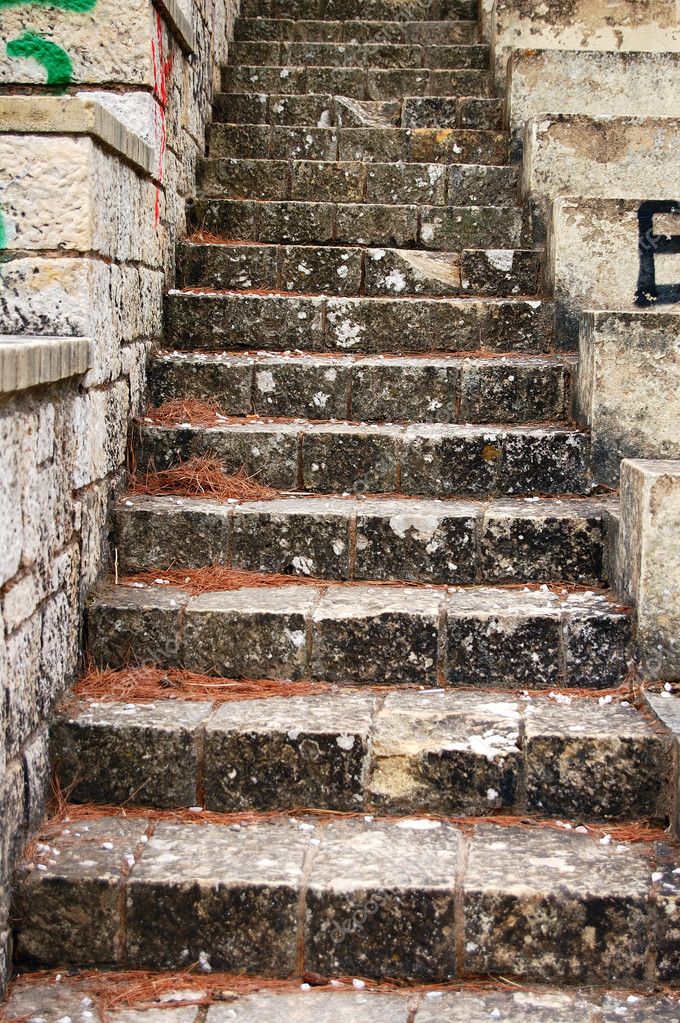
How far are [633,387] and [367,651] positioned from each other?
1476 mm

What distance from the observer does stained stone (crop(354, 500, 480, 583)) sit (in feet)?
12.9

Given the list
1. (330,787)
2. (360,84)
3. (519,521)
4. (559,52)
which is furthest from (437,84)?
(330,787)

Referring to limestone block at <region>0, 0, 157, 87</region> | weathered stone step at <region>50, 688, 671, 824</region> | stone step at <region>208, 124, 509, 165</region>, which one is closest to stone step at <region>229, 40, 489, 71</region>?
stone step at <region>208, 124, 509, 165</region>

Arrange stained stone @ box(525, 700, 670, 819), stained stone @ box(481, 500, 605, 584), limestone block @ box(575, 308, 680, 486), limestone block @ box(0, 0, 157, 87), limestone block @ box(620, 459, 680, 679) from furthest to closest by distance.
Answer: limestone block @ box(0, 0, 157, 87), limestone block @ box(575, 308, 680, 486), stained stone @ box(481, 500, 605, 584), limestone block @ box(620, 459, 680, 679), stained stone @ box(525, 700, 670, 819)

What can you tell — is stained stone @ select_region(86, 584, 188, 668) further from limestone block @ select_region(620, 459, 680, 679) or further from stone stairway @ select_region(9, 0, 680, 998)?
limestone block @ select_region(620, 459, 680, 679)

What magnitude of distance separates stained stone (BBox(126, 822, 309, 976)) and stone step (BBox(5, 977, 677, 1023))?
0.29 feet

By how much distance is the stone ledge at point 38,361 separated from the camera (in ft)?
8.98

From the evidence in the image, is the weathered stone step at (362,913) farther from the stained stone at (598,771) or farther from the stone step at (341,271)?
the stone step at (341,271)

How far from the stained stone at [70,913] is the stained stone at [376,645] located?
3.12 ft

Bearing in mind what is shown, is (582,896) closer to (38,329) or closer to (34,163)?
(38,329)

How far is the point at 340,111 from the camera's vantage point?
20.8 feet

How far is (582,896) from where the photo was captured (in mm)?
2764

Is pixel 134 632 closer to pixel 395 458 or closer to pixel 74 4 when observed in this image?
pixel 395 458

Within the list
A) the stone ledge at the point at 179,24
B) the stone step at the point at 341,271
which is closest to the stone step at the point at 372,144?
the stone ledge at the point at 179,24
